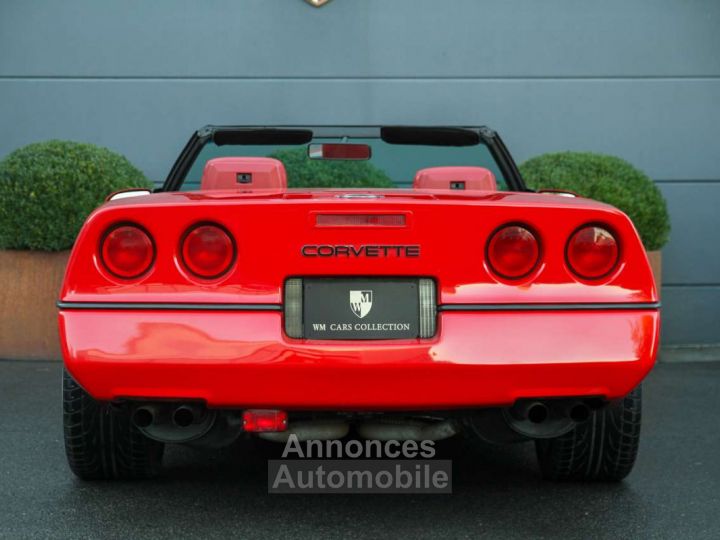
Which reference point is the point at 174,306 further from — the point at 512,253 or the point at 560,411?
the point at 560,411

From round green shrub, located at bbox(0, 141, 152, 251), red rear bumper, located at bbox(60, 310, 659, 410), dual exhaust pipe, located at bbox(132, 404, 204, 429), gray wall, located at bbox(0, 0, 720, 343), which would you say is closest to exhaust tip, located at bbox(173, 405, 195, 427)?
dual exhaust pipe, located at bbox(132, 404, 204, 429)

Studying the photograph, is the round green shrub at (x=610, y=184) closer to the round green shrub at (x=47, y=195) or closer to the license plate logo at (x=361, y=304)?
the round green shrub at (x=47, y=195)

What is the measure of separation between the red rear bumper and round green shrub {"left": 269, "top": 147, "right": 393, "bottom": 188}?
4.90 m

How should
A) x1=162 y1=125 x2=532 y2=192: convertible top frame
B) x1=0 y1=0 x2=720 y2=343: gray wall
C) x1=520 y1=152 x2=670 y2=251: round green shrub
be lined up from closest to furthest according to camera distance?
x1=162 y1=125 x2=532 y2=192: convertible top frame, x1=520 y1=152 x2=670 y2=251: round green shrub, x1=0 y1=0 x2=720 y2=343: gray wall

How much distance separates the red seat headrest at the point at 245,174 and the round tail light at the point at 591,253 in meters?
1.31

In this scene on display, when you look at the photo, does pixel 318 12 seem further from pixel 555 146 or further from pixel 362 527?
pixel 362 527

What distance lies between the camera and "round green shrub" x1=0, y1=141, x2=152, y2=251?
25.5ft

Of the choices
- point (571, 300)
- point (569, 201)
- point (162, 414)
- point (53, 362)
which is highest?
point (569, 201)

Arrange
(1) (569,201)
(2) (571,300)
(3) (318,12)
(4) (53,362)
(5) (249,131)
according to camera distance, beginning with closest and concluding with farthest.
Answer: (2) (571,300), (1) (569,201), (5) (249,131), (4) (53,362), (3) (318,12)

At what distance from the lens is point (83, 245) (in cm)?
342

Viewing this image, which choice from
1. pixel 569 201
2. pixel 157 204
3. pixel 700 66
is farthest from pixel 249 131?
pixel 700 66

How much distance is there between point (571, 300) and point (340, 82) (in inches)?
262

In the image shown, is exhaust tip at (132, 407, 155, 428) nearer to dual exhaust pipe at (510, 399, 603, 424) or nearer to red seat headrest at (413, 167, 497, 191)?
dual exhaust pipe at (510, 399, 603, 424)

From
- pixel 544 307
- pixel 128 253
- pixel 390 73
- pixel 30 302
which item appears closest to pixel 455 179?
pixel 544 307
